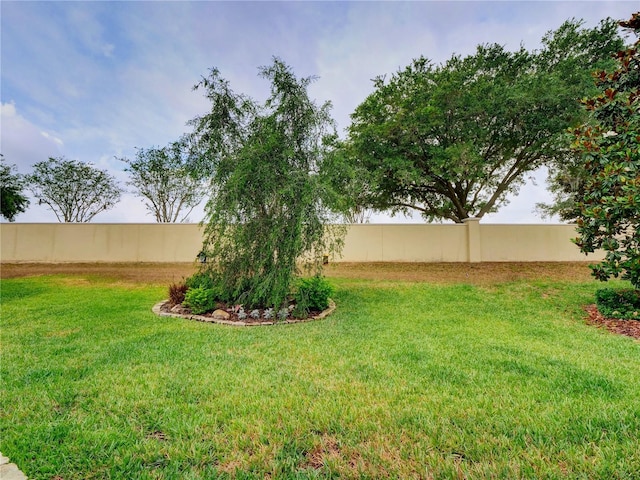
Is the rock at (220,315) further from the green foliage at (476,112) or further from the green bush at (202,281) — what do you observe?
the green foliage at (476,112)

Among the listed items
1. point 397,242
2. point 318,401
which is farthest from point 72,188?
point 318,401

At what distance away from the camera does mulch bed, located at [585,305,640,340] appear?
4520 mm

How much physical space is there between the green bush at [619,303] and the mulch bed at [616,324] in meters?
0.11

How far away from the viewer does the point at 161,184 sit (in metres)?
16.6

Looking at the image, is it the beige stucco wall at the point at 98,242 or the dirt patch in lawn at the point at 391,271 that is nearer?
the dirt patch in lawn at the point at 391,271

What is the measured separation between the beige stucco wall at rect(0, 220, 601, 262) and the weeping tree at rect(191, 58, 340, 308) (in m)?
5.54

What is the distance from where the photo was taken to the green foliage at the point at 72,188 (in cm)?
1601

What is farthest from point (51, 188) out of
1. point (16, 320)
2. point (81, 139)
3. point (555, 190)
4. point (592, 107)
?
point (555, 190)

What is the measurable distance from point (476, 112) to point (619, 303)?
7762 mm

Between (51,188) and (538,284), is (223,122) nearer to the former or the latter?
(538,284)

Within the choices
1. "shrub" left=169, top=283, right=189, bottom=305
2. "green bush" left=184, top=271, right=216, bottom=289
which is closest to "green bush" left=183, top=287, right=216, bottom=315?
"green bush" left=184, top=271, right=216, bottom=289

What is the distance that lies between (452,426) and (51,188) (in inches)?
817

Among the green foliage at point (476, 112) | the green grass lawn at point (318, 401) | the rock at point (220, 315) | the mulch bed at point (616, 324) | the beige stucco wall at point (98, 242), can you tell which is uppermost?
the green foliage at point (476, 112)

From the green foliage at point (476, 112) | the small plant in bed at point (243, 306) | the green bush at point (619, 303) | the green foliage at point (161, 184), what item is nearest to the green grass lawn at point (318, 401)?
the small plant in bed at point (243, 306)
